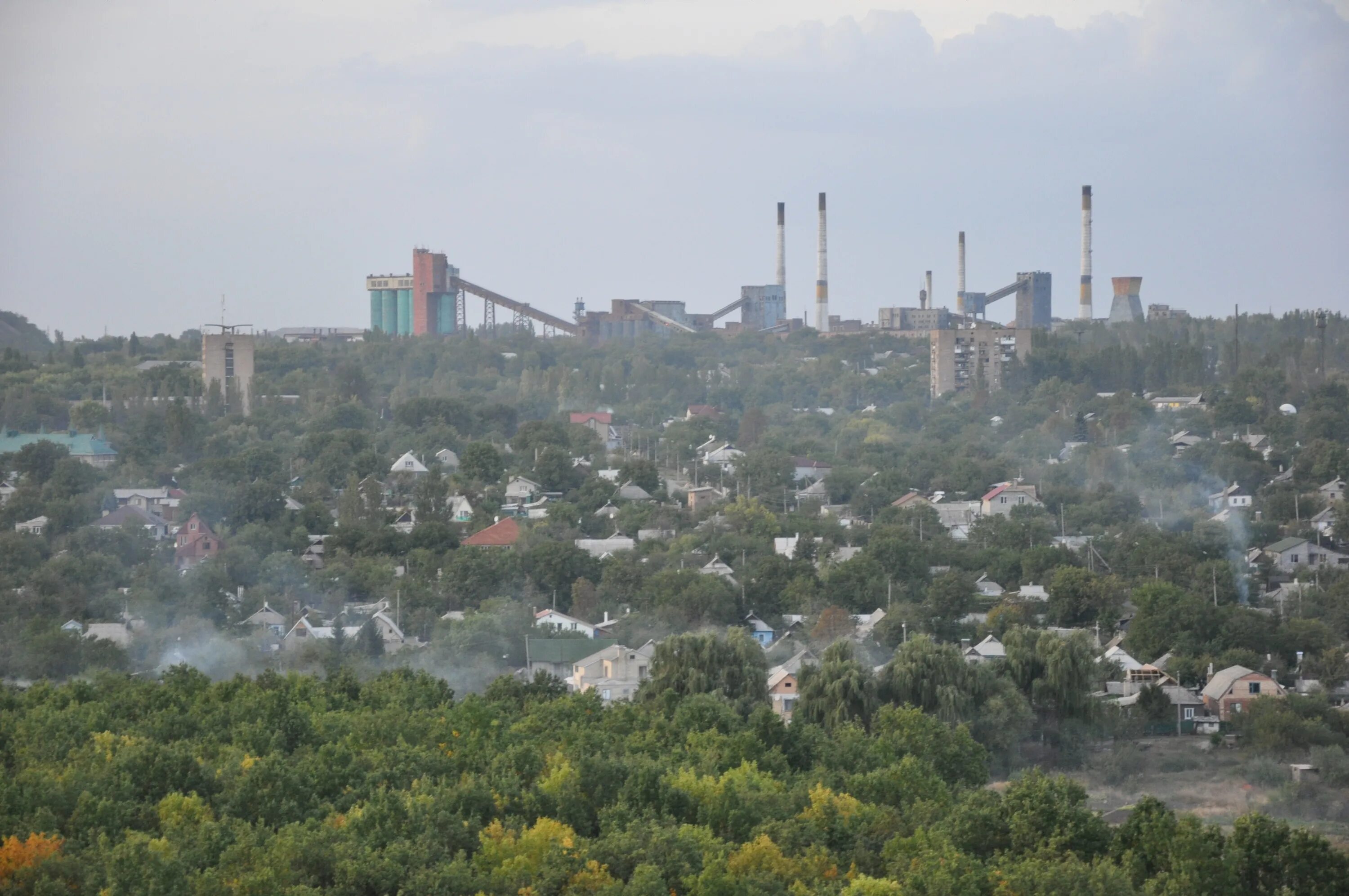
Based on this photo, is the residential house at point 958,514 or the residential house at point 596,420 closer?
the residential house at point 958,514

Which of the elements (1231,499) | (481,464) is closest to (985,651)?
(1231,499)

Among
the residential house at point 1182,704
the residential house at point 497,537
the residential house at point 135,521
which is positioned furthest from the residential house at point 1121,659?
the residential house at point 135,521

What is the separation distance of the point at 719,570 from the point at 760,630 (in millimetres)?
2894

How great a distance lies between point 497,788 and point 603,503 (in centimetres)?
1767

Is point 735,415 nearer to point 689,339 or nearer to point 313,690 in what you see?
point 689,339

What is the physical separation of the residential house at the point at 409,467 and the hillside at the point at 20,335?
21.8m

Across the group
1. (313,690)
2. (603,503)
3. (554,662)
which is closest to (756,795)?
(313,690)

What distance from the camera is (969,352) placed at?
1941 inches

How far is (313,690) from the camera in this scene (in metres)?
15.2

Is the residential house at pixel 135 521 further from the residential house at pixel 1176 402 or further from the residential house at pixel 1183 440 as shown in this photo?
the residential house at pixel 1176 402

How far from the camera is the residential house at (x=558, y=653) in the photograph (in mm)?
18453

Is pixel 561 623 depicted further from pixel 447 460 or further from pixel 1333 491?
pixel 447 460

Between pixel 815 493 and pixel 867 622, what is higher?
pixel 815 493

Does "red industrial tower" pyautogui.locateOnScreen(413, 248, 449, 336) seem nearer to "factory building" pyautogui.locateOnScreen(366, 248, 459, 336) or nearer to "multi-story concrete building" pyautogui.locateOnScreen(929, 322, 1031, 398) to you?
"factory building" pyautogui.locateOnScreen(366, 248, 459, 336)
